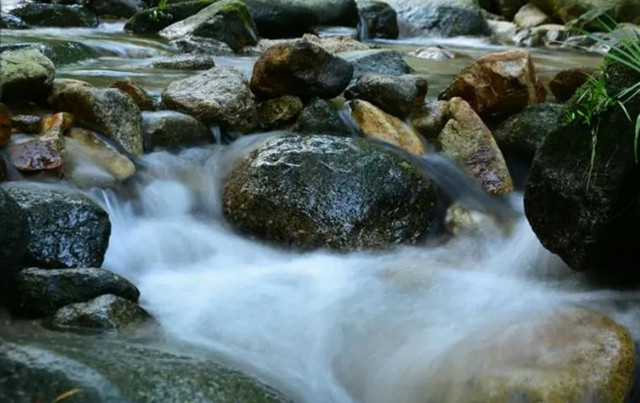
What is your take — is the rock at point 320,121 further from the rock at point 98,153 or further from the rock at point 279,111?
the rock at point 98,153

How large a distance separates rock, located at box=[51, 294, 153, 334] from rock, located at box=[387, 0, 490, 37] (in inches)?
589

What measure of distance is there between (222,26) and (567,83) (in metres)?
6.79

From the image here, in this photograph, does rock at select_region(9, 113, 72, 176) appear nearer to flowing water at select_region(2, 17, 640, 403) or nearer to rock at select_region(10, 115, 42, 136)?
rock at select_region(10, 115, 42, 136)

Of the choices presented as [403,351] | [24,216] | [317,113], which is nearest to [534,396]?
[403,351]

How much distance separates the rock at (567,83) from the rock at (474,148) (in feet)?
4.06

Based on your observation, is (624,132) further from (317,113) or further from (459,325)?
(317,113)

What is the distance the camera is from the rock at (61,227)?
4.02 metres

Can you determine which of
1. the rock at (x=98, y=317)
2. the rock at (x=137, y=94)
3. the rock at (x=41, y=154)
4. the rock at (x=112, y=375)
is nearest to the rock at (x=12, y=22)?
the rock at (x=137, y=94)

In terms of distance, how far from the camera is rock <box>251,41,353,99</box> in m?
6.43

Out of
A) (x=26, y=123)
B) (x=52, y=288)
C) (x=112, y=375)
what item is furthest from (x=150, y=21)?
(x=112, y=375)

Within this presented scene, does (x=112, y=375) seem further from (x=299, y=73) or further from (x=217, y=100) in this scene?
(x=299, y=73)

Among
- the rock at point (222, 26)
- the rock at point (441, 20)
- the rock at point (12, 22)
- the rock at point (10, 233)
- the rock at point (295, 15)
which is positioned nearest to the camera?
the rock at point (10, 233)

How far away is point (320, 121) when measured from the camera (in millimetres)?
6414

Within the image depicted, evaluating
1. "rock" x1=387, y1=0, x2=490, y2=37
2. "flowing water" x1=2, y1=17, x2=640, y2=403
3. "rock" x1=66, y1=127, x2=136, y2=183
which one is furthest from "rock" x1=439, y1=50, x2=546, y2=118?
"rock" x1=387, y1=0, x2=490, y2=37
